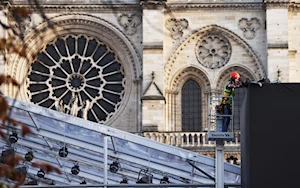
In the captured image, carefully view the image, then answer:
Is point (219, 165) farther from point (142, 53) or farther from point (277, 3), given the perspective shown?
point (277, 3)

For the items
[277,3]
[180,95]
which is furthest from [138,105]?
[277,3]

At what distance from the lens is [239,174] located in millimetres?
16391

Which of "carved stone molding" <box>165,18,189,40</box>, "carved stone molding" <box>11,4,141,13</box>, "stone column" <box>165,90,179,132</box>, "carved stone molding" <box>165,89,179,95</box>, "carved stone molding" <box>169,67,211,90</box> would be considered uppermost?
"carved stone molding" <box>11,4,141,13</box>

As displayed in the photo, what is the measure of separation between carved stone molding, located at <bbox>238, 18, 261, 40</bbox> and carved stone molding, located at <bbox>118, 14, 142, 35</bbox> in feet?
11.4

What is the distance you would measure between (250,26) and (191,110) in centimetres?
343

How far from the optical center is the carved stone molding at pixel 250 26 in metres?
27.5

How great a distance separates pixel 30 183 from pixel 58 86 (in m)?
10.3

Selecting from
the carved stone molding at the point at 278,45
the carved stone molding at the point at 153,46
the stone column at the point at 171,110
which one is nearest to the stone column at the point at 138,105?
the stone column at the point at 171,110

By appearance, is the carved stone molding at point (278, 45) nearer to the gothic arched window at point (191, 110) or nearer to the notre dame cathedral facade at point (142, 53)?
the notre dame cathedral facade at point (142, 53)

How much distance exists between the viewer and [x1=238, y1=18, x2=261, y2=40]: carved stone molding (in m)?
27.5

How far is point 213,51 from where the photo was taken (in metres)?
27.7

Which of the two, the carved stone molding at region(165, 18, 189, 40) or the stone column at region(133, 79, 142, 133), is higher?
the carved stone molding at region(165, 18, 189, 40)

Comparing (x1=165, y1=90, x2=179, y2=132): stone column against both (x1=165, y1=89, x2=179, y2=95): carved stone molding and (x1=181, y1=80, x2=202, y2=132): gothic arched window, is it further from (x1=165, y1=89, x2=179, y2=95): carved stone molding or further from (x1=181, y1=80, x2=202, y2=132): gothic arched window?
(x1=181, y1=80, x2=202, y2=132): gothic arched window

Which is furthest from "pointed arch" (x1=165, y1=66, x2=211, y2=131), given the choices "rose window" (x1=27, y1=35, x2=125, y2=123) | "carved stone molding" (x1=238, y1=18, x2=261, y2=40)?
"carved stone molding" (x1=238, y1=18, x2=261, y2=40)
